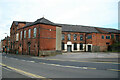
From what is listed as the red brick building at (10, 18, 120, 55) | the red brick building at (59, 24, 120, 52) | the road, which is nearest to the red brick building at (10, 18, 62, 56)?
the red brick building at (10, 18, 120, 55)

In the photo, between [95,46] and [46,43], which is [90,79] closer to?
[46,43]

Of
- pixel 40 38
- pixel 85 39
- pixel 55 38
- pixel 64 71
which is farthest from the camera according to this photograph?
pixel 85 39

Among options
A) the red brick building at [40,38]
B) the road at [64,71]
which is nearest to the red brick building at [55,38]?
the red brick building at [40,38]

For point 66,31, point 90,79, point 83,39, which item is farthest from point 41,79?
point 83,39

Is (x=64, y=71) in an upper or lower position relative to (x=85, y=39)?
lower

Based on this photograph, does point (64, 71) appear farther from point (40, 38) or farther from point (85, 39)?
point (85, 39)

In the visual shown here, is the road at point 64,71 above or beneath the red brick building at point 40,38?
beneath

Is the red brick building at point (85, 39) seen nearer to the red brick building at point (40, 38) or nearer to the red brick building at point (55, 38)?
the red brick building at point (55, 38)

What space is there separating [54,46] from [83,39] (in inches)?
519

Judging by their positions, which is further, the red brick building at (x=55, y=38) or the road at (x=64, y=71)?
the red brick building at (x=55, y=38)

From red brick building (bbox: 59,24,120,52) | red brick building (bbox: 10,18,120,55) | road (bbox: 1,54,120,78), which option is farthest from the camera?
red brick building (bbox: 59,24,120,52)

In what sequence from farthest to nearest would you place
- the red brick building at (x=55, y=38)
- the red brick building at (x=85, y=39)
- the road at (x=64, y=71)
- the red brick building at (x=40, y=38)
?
the red brick building at (x=85, y=39), the red brick building at (x=55, y=38), the red brick building at (x=40, y=38), the road at (x=64, y=71)

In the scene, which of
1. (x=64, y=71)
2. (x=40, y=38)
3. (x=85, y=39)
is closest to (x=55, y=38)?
(x=40, y=38)

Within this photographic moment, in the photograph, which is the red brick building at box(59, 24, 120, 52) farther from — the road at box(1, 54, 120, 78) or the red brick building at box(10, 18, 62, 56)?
the road at box(1, 54, 120, 78)
